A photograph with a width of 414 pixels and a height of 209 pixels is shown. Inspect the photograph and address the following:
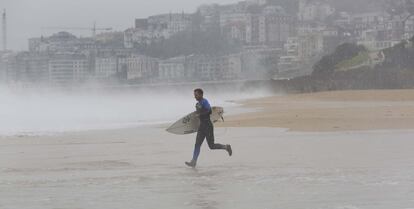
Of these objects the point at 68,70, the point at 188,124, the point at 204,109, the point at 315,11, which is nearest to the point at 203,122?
the point at 204,109

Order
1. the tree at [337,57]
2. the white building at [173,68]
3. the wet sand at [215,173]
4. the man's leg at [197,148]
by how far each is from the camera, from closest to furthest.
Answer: the wet sand at [215,173] → the man's leg at [197,148] → the tree at [337,57] → the white building at [173,68]

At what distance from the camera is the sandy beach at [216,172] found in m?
8.84

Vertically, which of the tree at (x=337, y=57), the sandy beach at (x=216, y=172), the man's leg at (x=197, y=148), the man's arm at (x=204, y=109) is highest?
the tree at (x=337, y=57)

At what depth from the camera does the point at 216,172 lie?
38.0 ft

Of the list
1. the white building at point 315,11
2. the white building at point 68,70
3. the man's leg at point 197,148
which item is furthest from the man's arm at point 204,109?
the white building at point 315,11

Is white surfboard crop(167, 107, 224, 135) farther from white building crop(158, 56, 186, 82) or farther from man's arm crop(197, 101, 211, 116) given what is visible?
white building crop(158, 56, 186, 82)

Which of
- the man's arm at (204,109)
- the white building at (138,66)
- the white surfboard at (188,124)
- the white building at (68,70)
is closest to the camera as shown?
the man's arm at (204,109)

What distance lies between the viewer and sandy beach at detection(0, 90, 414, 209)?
884cm

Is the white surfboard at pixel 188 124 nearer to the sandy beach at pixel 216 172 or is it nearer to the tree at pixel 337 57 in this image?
the sandy beach at pixel 216 172

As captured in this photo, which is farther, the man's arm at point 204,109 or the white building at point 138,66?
the white building at point 138,66

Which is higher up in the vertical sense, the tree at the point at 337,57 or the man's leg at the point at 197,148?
the tree at the point at 337,57

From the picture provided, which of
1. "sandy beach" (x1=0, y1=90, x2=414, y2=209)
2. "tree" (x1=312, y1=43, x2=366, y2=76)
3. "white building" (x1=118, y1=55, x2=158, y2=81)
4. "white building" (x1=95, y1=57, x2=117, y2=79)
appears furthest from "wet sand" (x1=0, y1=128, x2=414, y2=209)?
"white building" (x1=118, y1=55, x2=158, y2=81)

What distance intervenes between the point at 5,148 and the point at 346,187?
31.0 ft

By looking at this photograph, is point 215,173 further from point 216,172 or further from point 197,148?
point 197,148
